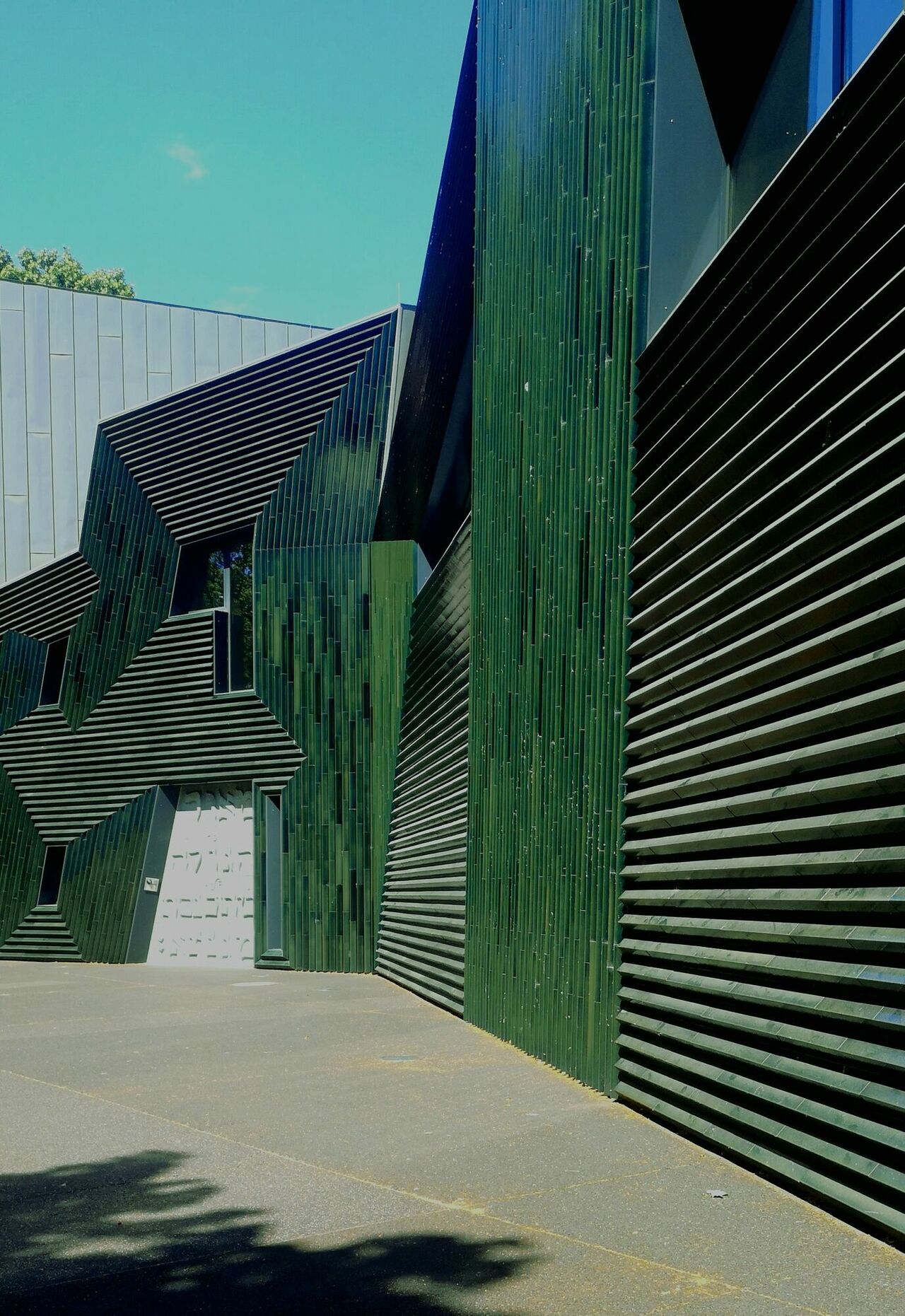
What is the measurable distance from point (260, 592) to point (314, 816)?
10.5ft

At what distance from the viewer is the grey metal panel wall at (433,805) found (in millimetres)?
12914

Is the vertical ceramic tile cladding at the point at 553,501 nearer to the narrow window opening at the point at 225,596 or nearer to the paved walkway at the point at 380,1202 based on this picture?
the paved walkway at the point at 380,1202

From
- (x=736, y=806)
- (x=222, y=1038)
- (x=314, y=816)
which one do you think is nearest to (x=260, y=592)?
(x=314, y=816)

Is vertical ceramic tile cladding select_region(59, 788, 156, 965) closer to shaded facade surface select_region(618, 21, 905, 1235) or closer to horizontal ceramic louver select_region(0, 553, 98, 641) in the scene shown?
Answer: horizontal ceramic louver select_region(0, 553, 98, 641)

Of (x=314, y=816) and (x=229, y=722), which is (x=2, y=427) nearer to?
(x=229, y=722)

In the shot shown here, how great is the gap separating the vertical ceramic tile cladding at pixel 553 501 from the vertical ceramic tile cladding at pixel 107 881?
30.5ft

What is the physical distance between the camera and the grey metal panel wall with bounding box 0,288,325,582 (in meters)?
25.7

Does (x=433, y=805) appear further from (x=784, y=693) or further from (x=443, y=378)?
(x=784, y=693)

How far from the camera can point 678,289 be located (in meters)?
7.91

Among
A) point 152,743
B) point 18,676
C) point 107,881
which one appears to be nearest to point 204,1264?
point 152,743

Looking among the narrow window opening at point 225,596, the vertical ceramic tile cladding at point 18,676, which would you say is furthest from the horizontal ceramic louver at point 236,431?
the vertical ceramic tile cladding at point 18,676

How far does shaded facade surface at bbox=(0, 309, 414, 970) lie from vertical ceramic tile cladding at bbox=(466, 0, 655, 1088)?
235 inches

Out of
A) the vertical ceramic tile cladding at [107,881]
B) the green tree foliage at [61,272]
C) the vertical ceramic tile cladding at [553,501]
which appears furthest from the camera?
the green tree foliage at [61,272]

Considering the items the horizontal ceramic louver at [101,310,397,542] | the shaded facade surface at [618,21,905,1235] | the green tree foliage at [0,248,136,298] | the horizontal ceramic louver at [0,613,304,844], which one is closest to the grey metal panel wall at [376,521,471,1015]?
the horizontal ceramic louver at [0,613,304,844]
